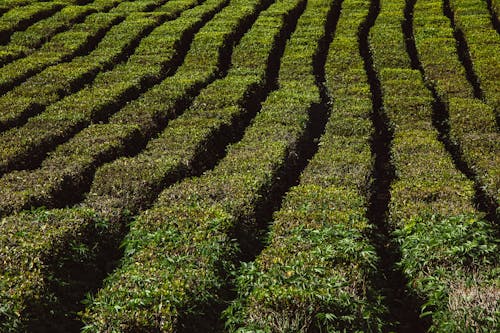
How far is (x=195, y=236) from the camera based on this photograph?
1017cm

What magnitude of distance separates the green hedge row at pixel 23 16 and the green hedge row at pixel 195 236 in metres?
14.2

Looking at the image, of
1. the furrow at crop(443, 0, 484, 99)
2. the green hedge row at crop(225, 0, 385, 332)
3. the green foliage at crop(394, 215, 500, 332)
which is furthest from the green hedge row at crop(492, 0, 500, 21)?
the green foliage at crop(394, 215, 500, 332)

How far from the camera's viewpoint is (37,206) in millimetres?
12234

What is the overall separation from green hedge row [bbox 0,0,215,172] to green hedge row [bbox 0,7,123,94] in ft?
7.26

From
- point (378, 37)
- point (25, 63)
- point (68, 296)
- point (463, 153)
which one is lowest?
point (378, 37)

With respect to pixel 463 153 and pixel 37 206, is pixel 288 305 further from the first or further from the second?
pixel 463 153

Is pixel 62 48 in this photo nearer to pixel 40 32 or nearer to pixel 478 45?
pixel 40 32

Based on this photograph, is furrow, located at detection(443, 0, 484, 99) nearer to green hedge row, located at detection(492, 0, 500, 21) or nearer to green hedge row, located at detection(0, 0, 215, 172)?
green hedge row, located at detection(492, 0, 500, 21)

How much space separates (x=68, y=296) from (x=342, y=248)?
4.17 m

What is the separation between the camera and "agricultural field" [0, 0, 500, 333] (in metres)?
8.65

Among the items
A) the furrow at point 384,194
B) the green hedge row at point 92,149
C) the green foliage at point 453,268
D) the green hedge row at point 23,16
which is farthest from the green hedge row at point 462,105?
the green hedge row at point 23,16

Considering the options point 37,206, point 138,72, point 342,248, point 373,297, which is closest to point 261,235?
point 342,248

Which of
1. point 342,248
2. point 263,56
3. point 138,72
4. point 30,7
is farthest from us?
point 30,7

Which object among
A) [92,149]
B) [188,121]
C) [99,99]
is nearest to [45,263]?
[92,149]
